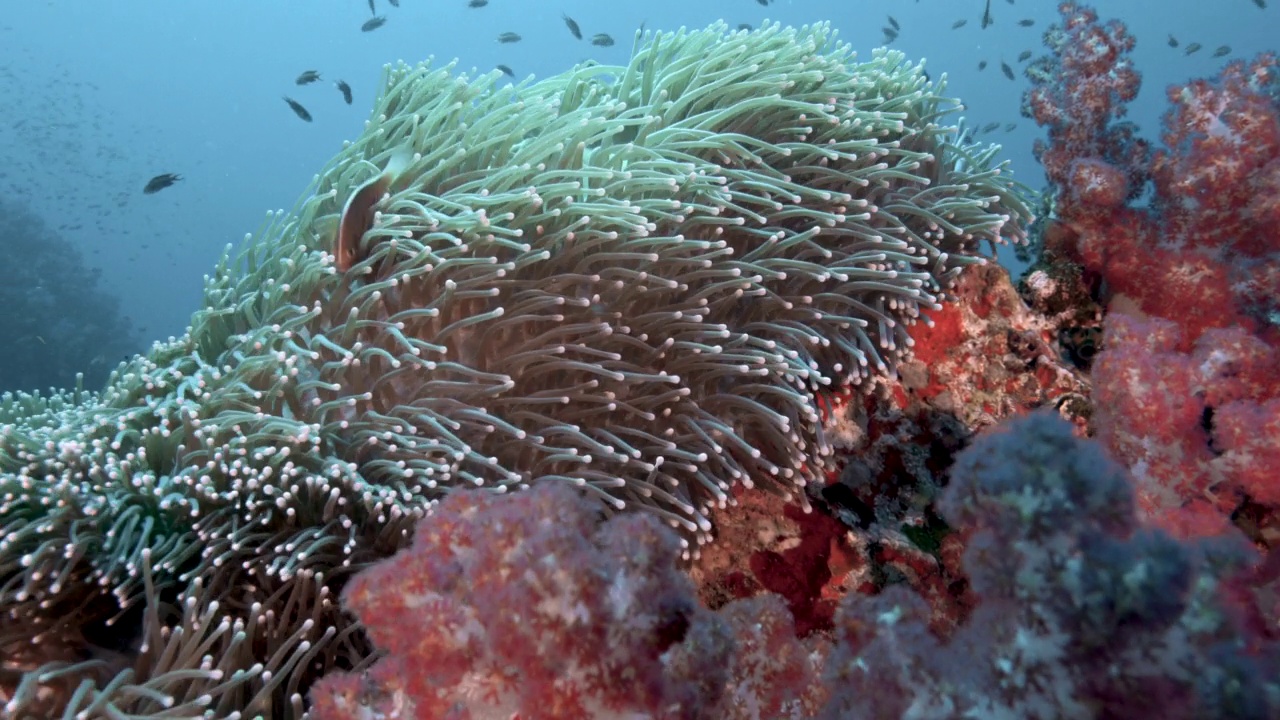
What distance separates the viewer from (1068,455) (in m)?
1.22

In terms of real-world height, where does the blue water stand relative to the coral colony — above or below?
above

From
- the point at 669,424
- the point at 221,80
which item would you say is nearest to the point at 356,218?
the point at 669,424

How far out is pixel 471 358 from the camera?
2.96 meters

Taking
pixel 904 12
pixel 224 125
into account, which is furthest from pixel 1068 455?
pixel 904 12

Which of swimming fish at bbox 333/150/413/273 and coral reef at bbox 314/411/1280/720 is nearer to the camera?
coral reef at bbox 314/411/1280/720

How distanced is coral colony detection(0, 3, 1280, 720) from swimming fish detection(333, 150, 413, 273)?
2 centimetres

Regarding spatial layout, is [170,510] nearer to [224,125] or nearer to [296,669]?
[296,669]

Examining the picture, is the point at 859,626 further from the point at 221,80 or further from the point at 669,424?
the point at 221,80

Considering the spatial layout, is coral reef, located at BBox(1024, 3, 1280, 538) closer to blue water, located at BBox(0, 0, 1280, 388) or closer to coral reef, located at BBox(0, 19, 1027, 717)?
coral reef, located at BBox(0, 19, 1027, 717)

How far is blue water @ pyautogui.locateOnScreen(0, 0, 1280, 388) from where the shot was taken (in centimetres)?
6688

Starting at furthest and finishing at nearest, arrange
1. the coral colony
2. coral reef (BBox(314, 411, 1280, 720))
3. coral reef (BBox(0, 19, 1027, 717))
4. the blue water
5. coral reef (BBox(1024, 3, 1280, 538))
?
the blue water, coral reef (BBox(1024, 3, 1280, 538)), coral reef (BBox(0, 19, 1027, 717)), the coral colony, coral reef (BBox(314, 411, 1280, 720))

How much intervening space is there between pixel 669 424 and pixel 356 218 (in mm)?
1544

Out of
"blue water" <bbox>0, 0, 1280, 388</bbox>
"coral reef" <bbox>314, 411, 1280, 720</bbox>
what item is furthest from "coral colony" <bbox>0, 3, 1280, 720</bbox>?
"blue water" <bbox>0, 0, 1280, 388</bbox>

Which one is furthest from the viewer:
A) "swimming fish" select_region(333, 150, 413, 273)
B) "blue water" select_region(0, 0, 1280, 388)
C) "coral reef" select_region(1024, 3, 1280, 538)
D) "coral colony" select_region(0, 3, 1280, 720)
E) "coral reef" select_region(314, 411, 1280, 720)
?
"blue water" select_region(0, 0, 1280, 388)
